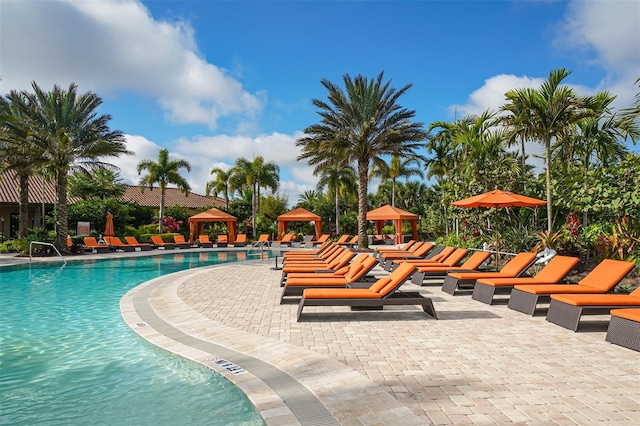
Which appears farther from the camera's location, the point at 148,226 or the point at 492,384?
the point at 148,226

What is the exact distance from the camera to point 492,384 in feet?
13.3

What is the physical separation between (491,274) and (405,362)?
5330mm

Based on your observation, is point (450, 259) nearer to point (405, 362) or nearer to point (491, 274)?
point (491, 274)

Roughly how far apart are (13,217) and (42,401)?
3504 centimetres

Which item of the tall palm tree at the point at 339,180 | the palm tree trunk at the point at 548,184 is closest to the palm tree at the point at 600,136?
the palm tree trunk at the point at 548,184

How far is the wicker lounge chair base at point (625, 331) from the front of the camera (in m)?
5.08

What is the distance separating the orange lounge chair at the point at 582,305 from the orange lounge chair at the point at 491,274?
7.78 feet

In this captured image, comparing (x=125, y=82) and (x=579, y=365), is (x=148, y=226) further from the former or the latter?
(x=579, y=365)

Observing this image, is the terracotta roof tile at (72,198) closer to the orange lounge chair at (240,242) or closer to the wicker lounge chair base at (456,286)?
the orange lounge chair at (240,242)

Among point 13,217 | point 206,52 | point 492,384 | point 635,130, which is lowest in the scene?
point 492,384

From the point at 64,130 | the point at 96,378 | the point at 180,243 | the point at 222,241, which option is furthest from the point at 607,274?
the point at 222,241

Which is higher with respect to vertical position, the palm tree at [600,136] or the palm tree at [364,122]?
the palm tree at [364,122]

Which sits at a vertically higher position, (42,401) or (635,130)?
(635,130)

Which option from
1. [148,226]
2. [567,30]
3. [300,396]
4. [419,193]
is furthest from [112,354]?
[419,193]
